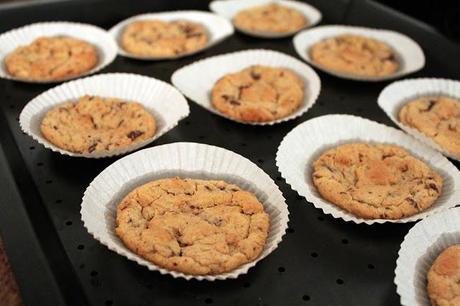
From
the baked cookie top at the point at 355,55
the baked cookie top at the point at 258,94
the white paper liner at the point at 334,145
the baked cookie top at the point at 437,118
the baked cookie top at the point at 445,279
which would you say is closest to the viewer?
the baked cookie top at the point at 445,279

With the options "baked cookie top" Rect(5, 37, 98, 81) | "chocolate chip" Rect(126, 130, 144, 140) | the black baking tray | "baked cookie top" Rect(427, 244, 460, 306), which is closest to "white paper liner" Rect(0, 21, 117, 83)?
"baked cookie top" Rect(5, 37, 98, 81)

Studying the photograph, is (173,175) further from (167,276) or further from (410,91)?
(410,91)

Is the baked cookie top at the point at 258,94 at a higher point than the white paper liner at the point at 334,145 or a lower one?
lower

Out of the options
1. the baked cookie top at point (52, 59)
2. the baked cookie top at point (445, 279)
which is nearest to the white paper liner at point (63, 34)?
the baked cookie top at point (52, 59)

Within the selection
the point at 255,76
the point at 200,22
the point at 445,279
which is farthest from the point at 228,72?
the point at 445,279

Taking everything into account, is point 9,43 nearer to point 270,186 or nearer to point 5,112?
point 5,112

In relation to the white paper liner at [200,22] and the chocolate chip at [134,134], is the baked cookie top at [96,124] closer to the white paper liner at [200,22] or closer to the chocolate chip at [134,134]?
the chocolate chip at [134,134]
